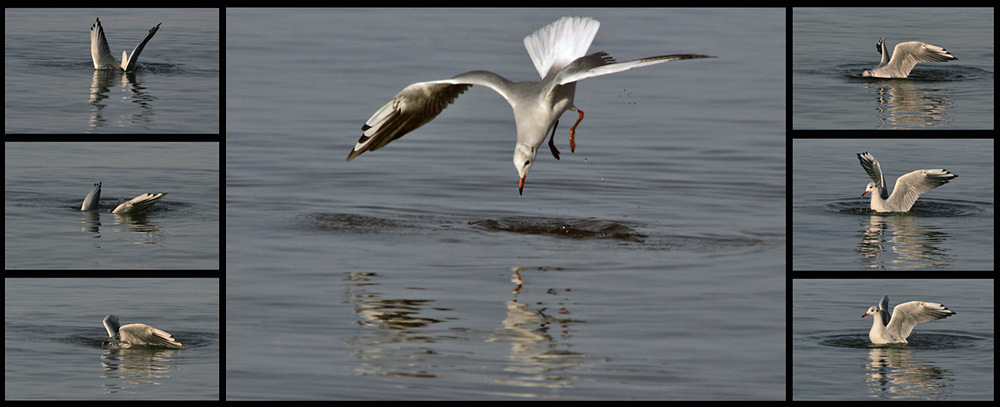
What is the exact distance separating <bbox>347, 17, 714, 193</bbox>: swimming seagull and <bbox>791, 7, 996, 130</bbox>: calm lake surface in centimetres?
124

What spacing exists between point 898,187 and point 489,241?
231cm

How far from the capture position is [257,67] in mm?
11695

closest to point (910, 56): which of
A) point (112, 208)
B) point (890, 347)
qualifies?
point (890, 347)

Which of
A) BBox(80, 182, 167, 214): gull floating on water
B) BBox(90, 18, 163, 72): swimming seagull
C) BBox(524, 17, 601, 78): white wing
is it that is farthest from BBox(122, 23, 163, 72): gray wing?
BBox(524, 17, 601, 78): white wing

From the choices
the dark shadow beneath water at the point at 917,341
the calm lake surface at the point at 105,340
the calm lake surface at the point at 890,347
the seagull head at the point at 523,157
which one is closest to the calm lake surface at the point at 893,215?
the calm lake surface at the point at 890,347

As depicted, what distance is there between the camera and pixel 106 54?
8.31m

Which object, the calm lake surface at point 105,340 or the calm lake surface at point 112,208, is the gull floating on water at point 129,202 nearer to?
the calm lake surface at point 112,208

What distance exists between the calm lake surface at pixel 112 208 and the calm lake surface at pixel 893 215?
2972mm

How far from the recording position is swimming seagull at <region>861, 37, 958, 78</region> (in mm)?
7141

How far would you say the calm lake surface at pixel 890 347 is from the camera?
5895 millimetres

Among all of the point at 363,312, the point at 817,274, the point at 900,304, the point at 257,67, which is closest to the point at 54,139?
the point at 363,312

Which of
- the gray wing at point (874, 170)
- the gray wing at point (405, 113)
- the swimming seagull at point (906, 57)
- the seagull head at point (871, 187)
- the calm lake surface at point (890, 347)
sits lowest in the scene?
the calm lake surface at point (890, 347)

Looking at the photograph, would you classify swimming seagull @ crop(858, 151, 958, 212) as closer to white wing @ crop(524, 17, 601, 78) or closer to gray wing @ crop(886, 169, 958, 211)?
gray wing @ crop(886, 169, 958, 211)
